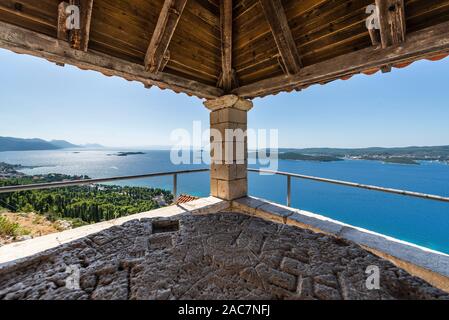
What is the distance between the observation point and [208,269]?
1.02m

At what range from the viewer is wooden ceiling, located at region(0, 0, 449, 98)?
1875 mm

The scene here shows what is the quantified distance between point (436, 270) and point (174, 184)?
3.75 m

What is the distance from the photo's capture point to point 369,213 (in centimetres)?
1331

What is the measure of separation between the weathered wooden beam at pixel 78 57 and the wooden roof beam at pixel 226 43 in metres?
0.66

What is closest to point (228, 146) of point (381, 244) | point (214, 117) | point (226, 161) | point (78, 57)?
point (226, 161)

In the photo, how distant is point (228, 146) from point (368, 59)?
97.7 inches

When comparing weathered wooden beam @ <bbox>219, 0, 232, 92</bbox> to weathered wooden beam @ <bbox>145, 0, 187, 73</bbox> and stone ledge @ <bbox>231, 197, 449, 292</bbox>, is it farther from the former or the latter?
stone ledge @ <bbox>231, 197, 449, 292</bbox>

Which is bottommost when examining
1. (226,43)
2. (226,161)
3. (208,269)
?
(208,269)

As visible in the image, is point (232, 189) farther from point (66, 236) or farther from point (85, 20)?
point (85, 20)

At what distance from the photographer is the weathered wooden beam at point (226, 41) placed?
277 cm

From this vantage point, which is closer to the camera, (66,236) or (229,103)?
(66,236)
